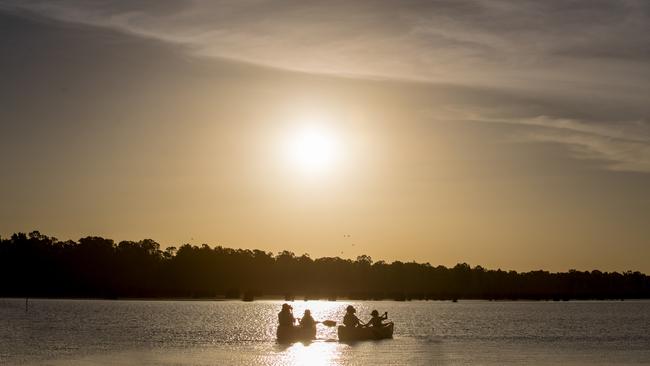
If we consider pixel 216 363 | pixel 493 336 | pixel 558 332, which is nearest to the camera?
pixel 216 363

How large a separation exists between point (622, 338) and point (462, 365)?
3137 centimetres

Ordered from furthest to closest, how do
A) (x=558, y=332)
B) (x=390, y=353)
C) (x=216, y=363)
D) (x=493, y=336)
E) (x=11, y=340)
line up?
(x=558, y=332)
(x=493, y=336)
(x=11, y=340)
(x=390, y=353)
(x=216, y=363)

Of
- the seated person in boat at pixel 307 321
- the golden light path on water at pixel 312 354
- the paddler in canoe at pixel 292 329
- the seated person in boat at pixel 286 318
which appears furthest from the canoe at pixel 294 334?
the golden light path on water at pixel 312 354

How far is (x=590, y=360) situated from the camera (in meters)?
52.8

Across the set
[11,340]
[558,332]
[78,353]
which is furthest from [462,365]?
[558,332]

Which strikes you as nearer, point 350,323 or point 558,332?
point 350,323

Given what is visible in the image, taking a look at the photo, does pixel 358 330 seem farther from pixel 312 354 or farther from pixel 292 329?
pixel 312 354

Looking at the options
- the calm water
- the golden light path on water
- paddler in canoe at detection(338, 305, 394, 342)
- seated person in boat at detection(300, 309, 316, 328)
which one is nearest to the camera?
the golden light path on water

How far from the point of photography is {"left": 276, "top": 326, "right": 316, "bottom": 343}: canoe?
62.9 m

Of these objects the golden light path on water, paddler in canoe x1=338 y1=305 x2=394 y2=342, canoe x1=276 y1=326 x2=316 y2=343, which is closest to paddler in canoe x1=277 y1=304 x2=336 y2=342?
canoe x1=276 y1=326 x2=316 y2=343

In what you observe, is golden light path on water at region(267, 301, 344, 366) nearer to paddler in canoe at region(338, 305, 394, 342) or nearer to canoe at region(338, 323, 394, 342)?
canoe at region(338, 323, 394, 342)

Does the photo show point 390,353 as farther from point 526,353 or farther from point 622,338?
point 622,338

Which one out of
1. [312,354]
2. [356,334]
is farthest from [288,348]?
[356,334]

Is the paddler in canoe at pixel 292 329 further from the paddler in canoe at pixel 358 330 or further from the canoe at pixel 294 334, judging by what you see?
the paddler in canoe at pixel 358 330
